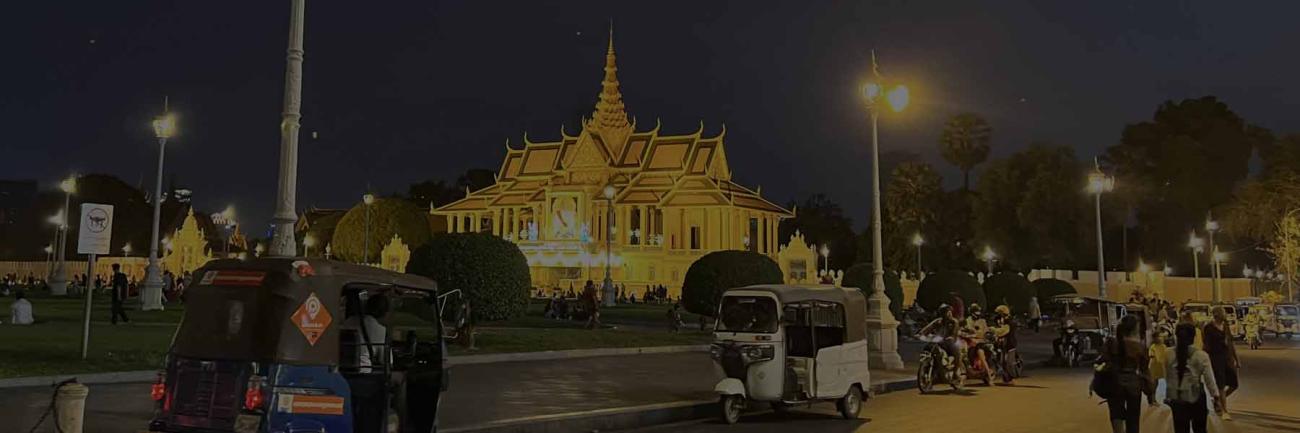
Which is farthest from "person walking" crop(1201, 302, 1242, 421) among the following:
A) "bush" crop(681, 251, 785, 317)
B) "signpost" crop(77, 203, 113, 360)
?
"signpost" crop(77, 203, 113, 360)

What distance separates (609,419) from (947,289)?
26.5 metres

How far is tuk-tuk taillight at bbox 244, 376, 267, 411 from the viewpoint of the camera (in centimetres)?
647

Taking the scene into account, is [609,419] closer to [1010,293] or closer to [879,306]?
[879,306]

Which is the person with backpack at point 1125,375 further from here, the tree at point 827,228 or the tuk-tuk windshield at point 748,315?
the tree at point 827,228

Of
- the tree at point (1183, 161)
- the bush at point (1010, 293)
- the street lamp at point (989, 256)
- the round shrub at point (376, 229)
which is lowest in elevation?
the bush at point (1010, 293)

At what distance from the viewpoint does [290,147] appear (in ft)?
40.5

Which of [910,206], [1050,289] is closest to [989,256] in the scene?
[1050,289]

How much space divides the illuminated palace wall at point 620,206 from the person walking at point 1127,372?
188 ft

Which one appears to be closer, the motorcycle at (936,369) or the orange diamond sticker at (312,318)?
the orange diamond sticker at (312,318)

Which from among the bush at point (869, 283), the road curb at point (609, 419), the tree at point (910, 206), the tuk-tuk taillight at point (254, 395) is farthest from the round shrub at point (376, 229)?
the tuk-tuk taillight at point (254, 395)

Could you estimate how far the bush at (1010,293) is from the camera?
39.8 metres

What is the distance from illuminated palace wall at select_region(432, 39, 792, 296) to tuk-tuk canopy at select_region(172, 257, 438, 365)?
2324 inches

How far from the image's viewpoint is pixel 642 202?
235ft

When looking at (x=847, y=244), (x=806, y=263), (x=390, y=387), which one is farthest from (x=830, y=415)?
(x=847, y=244)
